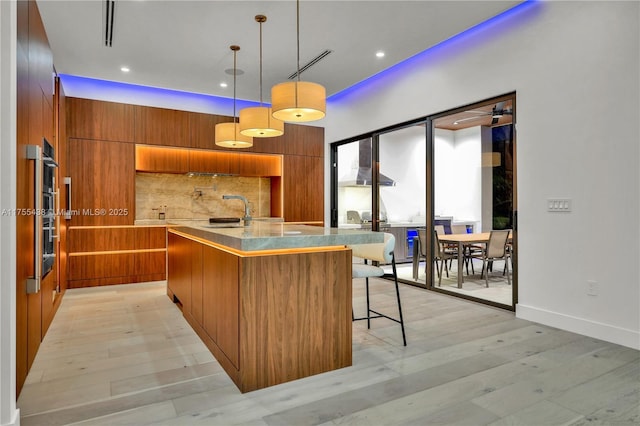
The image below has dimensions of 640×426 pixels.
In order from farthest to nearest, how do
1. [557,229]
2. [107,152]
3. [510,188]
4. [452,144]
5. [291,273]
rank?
[107,152] < [452,144] < [510,188] < [557,229] < [291,273]

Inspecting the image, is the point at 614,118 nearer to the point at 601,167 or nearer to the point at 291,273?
the point at 601,167

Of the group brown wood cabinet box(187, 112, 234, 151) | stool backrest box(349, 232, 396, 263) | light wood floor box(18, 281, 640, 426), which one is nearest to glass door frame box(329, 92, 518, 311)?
light wood floor box(18, 281, 640, 426)

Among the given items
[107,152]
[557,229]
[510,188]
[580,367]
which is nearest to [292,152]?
[107,152]

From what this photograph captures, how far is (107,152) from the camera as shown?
5695 millimetres

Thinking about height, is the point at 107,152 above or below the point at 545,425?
above

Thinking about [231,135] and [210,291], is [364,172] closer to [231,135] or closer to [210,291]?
[231,135]

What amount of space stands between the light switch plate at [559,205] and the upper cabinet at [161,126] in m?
5.10

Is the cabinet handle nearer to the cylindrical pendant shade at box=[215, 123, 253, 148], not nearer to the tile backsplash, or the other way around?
the tile backsplash

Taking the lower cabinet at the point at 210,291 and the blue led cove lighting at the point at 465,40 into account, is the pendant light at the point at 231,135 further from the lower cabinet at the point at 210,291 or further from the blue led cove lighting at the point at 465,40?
the blue led cove lighting at the point at 465,40

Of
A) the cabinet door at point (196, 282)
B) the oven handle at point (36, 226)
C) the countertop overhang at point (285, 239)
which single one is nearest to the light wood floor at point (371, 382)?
the cabinet door at point (196, 282)

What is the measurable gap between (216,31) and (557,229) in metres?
4.01

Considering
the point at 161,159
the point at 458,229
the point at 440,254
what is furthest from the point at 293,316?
the point at 161,159

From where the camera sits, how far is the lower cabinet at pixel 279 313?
2334 mm

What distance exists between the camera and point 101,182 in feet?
18.6
